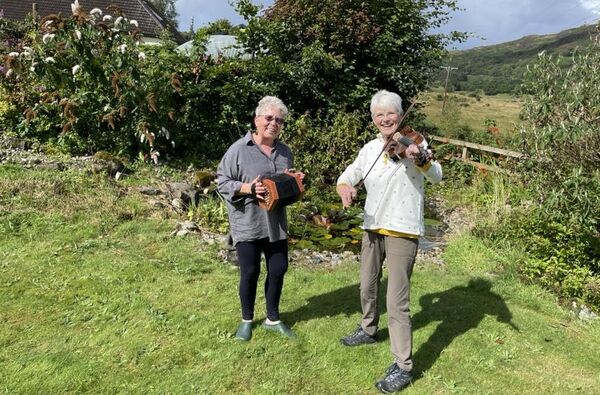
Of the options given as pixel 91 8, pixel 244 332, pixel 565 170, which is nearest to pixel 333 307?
pixel 244 332

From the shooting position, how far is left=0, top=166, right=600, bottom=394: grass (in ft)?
10.5

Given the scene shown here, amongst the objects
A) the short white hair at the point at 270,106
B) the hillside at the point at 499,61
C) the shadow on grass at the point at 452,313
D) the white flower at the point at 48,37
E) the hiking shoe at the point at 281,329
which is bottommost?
the shadow on grass at the point at 452,313

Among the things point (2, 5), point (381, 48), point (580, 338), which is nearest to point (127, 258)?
point (580, 338)

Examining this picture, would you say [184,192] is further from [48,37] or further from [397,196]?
[397,196]

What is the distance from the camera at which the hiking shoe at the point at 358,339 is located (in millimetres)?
3646

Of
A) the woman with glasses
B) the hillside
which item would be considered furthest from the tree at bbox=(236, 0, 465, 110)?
the woman with glasses

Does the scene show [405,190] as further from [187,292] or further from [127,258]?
[127,258]

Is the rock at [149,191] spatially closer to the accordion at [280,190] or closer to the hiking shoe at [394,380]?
the accordion at [280,190]

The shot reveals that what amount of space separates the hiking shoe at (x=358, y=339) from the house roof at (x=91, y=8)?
21.3m

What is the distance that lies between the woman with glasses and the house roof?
20.8m

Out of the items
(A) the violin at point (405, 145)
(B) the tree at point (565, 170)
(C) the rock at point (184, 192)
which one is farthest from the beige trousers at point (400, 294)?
(C) the rock at point (184, 192)

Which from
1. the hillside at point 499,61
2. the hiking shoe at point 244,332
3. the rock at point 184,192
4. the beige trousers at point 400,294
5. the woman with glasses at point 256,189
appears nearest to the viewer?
the beige trousers at point 400,294

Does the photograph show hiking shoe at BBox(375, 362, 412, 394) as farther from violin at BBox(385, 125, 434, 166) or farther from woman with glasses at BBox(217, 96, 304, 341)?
violin at BBox(385, 125, 434, 166)

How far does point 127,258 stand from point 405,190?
3097 mm
